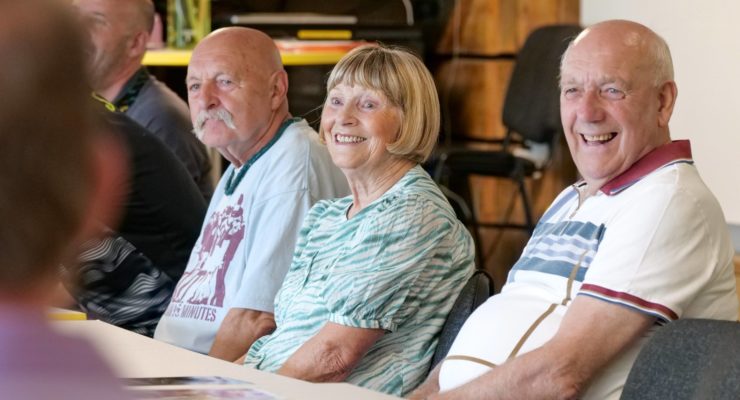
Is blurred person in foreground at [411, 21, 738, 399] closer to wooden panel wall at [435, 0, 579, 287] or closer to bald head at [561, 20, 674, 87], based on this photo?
bald head at [561, 20, 674, 87]

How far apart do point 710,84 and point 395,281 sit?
8.82ft

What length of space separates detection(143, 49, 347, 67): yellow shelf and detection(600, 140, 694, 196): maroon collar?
3.40 m

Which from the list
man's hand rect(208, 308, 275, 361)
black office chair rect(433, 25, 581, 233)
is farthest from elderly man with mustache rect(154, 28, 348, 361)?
black office chair rect(433, 25, 581, 233)

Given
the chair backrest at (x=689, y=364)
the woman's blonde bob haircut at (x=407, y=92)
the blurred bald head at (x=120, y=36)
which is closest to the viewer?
the chair backrest at (x=689, y=364)

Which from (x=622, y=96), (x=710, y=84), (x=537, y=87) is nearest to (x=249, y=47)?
(x=622, y=96)

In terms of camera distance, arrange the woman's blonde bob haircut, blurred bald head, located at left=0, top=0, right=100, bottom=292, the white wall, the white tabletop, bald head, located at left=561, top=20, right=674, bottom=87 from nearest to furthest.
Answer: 1. blurred bald head, located at left=0, top=0, right=100, bottom=292
2. the white tabletop
3. bald head, located at left=561, top=20, right=674, bottom=87
4. the woman's blonde bob haircut
5. the white wall

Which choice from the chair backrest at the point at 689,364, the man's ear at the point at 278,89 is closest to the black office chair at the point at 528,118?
the man's ear at the point at 278,89

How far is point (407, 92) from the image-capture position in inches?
106

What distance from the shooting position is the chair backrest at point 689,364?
5.43 ft

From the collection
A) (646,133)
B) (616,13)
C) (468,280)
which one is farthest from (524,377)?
(616,13)

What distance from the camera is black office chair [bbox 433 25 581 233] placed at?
18.2 feet

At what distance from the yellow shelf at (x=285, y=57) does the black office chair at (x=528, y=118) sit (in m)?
0.70

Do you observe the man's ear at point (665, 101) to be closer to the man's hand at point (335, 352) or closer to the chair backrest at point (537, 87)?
the man's hand at point (335, 352)

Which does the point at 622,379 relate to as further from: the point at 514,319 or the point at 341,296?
the point at 341,296
